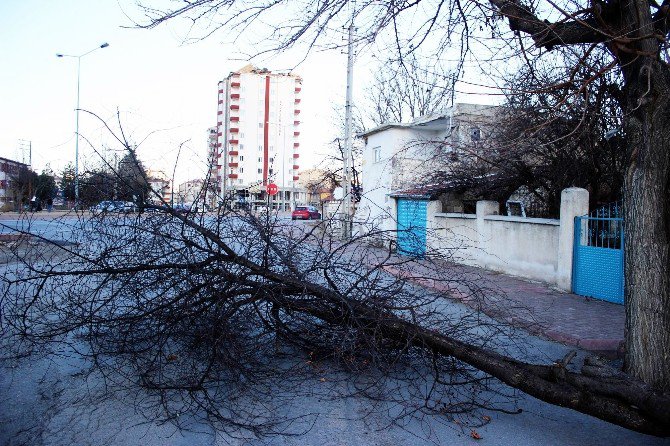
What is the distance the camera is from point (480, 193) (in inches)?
687

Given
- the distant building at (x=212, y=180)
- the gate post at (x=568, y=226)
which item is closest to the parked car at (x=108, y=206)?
the distant building at (x=212, y=180)

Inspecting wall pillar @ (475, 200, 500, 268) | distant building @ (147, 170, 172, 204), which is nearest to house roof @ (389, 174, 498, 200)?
wall pillar @ (475, 200, 500, 268)

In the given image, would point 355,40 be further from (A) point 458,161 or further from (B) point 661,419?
(A) point 458,161

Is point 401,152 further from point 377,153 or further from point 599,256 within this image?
point 599,256

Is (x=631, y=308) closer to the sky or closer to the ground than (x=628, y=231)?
closer to the ground

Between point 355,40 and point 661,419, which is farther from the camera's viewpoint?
point 355,40

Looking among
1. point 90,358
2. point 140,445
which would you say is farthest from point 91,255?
point 140,445

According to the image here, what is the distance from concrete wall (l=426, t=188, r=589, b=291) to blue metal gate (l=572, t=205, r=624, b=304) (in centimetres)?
22

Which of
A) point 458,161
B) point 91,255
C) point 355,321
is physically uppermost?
point 458,161

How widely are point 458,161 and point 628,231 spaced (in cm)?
1283

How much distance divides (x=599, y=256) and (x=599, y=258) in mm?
48

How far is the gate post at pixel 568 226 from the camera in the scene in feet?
36.8

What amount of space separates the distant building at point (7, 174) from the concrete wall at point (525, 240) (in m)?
50.4

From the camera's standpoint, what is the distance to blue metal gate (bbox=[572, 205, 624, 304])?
1010cm
